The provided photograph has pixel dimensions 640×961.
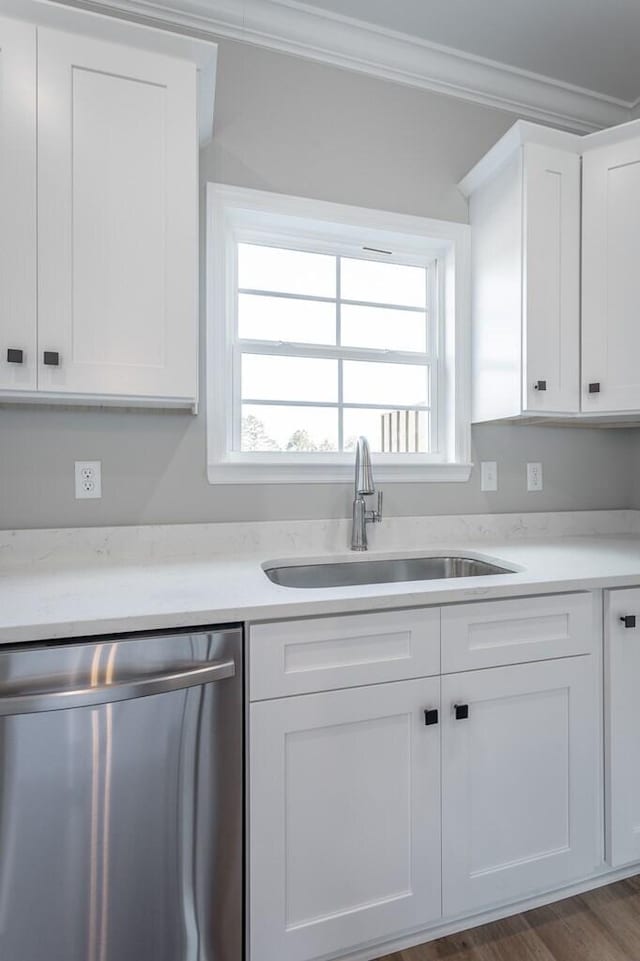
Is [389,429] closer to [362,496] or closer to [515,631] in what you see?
[362,496]

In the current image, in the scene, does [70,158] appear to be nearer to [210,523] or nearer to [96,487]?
[96,487]

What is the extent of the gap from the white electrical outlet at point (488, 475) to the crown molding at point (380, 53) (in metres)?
1.46

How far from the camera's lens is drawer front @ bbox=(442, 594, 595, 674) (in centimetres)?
124

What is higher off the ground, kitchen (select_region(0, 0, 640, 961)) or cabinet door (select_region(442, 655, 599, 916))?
kitchen (select_region(0, 0, 640, 961))

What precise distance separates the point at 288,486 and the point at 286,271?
2.71ft

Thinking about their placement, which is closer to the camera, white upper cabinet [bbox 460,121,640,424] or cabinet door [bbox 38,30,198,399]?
cabinet door [bbox 38,30,198,399]

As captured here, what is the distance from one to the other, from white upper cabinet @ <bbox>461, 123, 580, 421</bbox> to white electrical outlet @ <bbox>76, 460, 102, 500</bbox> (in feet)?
4.64

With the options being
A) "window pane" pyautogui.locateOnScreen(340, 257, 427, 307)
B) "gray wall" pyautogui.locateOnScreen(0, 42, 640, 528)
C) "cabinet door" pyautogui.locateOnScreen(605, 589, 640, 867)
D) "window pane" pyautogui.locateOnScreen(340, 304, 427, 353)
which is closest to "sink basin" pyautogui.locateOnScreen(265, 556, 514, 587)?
"gray wall" pyautogui.locateOnScreen(0, 42, 640, 528)

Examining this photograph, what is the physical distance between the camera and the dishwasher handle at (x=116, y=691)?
0.92 meters

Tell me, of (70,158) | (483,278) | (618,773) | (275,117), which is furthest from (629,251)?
(70,158)

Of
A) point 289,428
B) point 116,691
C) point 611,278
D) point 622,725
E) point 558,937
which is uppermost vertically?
point 611,278

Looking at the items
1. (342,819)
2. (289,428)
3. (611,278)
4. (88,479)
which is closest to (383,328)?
(289,428)

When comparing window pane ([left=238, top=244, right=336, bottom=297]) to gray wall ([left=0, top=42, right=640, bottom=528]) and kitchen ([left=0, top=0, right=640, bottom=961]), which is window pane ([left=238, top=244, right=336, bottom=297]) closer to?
kitchen ([left=0, top=0, right=640, bottom=961])

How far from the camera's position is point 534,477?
213 centimetres
